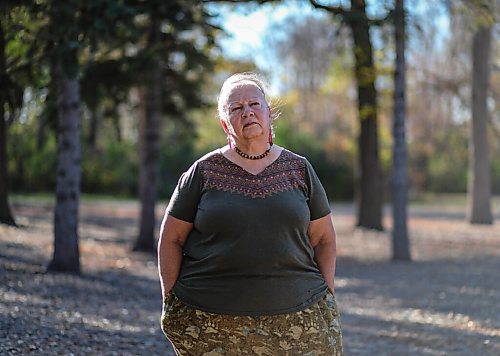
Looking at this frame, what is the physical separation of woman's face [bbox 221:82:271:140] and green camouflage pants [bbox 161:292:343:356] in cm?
71

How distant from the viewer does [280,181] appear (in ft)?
10.8

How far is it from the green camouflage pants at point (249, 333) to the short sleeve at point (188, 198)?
1.16 feet

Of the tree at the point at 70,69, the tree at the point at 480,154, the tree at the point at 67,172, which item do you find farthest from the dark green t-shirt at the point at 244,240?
the tree at the point at 480,154

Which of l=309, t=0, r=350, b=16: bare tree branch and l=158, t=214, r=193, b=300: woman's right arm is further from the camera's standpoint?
l=309, t=0, r=350, b=16: bare tree branch

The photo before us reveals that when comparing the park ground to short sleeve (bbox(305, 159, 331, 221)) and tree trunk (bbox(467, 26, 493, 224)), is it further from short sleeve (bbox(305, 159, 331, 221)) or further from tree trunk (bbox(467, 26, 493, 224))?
tree trunk (bbox(467, 26, 493, 224))

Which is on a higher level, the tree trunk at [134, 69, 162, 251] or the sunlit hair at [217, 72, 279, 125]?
the sunlit hair at [217, 72, 279, 125]

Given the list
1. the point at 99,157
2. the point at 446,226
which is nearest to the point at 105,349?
the point at 446,226

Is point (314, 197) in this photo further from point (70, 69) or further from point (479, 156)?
point (479, 156)

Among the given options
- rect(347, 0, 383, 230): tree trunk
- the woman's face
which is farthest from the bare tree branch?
the woman's face

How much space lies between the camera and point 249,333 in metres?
3.19

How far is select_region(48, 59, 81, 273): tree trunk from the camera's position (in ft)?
34.4

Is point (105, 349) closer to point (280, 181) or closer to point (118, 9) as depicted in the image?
point (280, 181)

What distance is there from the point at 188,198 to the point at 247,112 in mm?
405

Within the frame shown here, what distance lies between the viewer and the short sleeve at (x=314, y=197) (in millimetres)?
3377
